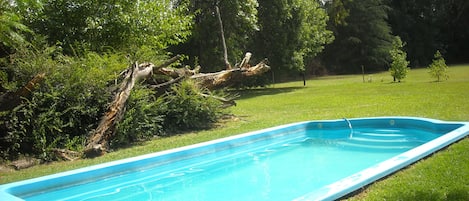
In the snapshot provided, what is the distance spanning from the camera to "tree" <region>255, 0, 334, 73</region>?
26.8 meters

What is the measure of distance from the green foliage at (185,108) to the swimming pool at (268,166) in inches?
109

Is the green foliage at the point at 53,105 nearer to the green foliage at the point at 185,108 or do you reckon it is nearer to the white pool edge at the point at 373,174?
the green foliage at the point at 185,108

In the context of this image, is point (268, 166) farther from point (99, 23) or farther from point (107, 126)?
point (99, 23)

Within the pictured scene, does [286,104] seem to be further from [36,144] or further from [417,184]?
[417,184]

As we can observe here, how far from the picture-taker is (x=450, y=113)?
1189 centimetres

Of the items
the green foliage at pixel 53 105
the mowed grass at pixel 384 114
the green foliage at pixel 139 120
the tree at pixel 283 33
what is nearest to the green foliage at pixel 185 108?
the green foliage at pixel 139 120

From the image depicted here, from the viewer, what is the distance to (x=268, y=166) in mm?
9156

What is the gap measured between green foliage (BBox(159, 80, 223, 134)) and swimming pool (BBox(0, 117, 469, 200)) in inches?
109

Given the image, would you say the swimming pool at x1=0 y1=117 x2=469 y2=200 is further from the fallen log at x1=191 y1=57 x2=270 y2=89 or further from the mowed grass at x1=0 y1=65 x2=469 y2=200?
the fallen log at x1=191 y1=57 x2=270 y2=89

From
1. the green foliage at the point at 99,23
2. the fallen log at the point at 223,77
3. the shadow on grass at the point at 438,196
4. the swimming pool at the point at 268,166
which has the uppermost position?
the green foliage at the point at 99,23

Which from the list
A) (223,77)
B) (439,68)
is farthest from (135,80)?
(439,68)

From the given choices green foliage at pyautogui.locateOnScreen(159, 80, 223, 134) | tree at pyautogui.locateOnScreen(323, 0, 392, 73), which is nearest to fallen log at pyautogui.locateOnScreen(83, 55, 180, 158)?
green foliage at pyautogui.locateOnScreen(159, 80, 223, 134)

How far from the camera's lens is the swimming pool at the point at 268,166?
700cm

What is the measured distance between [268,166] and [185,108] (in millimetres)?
4395
